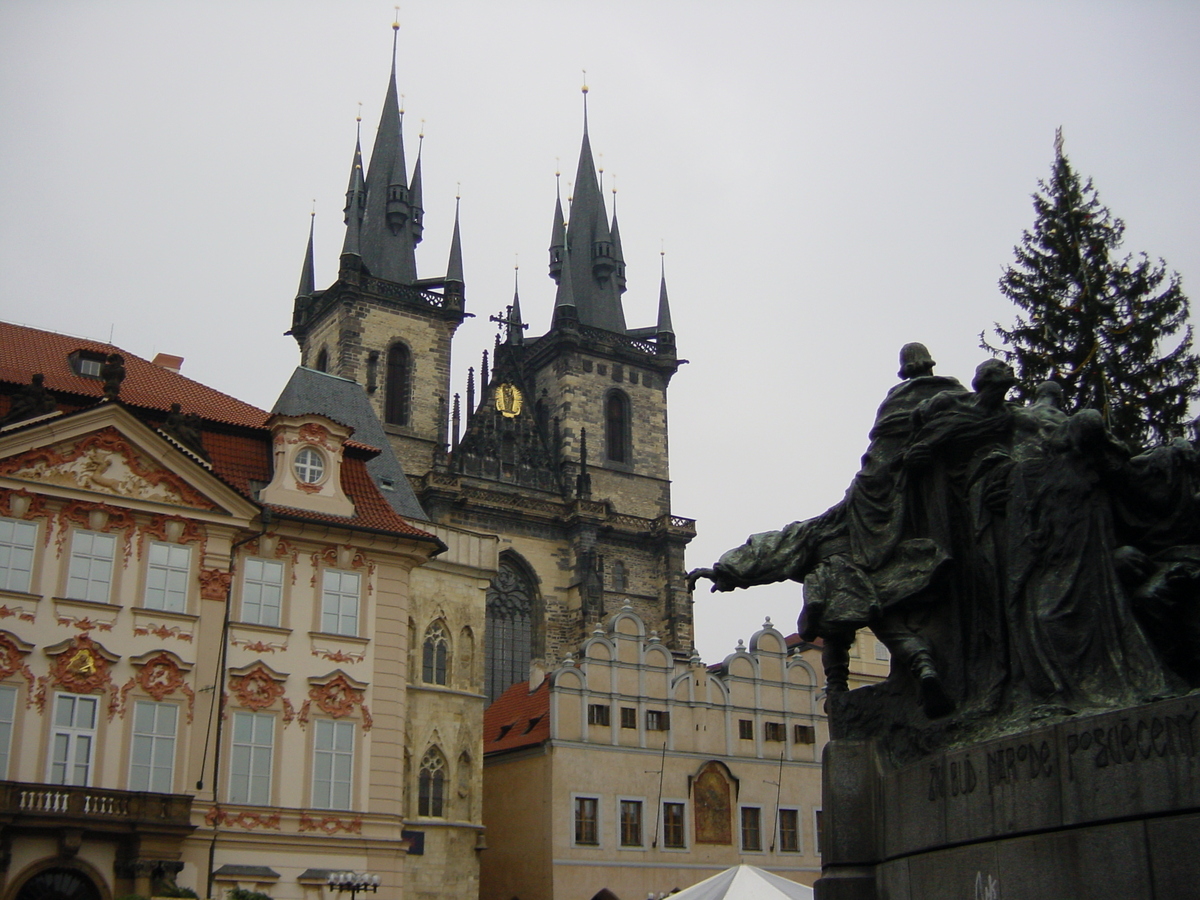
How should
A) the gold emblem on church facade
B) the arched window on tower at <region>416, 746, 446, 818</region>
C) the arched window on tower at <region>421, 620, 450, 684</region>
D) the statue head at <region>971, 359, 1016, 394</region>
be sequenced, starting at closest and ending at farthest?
the statue head at <region>971, 359, 1016, 394</region>, the arched window on tower at <region>416, 746, 446, 818</region>, the arched window on tower at <region>421, 620, 450, 684</region>, the gold emblem on church facade

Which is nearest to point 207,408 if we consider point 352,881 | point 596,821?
point 352,881

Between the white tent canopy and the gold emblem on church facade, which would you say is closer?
the white tent canopy

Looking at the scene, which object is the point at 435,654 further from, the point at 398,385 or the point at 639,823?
the point at 398,385

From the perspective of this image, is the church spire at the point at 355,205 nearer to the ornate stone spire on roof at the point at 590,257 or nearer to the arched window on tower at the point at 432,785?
the ornate stone spire on roof at the point at 590,257

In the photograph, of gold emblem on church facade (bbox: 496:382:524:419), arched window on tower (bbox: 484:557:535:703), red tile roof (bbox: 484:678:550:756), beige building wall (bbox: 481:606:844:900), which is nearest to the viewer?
beige building wall (bbox: 481:606:844:900)

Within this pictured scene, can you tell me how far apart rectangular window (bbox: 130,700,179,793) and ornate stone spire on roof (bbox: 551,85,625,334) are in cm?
3830

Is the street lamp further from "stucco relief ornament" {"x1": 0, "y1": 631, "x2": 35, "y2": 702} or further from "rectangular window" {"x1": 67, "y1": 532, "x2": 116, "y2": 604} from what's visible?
"rectangular window" {"x1": 67, "y1": 532, "x2": 116, "y2": 604}

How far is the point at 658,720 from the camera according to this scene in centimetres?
3094

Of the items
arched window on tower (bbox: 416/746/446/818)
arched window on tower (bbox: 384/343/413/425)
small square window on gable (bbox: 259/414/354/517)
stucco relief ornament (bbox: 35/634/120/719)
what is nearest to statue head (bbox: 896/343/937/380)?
stucco relief ornament (bbox: 35/634/120/719)

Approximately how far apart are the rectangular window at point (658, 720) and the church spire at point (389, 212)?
1065 inches

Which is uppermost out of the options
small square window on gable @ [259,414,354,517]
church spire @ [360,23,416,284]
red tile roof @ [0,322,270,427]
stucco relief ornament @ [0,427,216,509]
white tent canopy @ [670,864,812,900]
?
church spire @ [360,23,416,284]

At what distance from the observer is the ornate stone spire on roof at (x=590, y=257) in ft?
191

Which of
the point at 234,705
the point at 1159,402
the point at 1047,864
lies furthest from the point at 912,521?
the point at 234,705

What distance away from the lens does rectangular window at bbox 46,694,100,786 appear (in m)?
19.2
